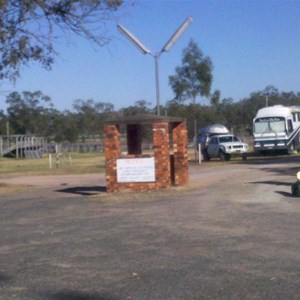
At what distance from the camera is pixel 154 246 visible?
11453 mm

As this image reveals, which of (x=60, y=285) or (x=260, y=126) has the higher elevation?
(x=260, y=126)

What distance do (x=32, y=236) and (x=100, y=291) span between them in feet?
17.0

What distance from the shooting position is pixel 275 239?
1163cm

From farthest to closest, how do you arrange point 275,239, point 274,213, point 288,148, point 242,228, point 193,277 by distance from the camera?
point 288,148
point 274,213
point 242,228
point 275,239
point 193,277

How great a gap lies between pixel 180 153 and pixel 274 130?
25387 mm

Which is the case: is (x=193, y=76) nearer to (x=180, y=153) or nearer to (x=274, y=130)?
(x=274, y=130)

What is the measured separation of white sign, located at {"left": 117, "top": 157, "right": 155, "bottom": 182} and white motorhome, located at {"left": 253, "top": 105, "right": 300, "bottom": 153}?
26.3 meters

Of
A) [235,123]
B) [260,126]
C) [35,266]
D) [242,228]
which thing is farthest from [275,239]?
[235,123]

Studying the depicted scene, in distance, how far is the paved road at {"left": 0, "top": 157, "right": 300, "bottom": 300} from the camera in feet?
27.6

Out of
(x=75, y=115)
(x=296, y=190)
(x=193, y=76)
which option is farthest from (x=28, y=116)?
(x=296, y=190)

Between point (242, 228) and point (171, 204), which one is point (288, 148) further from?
point (242, 228)

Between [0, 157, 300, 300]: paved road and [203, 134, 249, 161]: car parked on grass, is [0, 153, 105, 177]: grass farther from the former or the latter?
[0, 157, 300, 300]: paved road

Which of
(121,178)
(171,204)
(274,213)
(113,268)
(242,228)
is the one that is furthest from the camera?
(121,178)

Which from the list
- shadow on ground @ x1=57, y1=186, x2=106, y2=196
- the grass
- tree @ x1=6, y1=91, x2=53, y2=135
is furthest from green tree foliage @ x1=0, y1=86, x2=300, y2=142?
shadow on ground @ x1=57, y1=186, x2=106, y2=196
